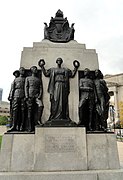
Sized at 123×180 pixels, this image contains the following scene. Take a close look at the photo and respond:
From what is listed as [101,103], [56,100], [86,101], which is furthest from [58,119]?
[101,103]

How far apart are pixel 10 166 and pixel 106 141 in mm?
4105

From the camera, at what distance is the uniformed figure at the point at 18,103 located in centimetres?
823

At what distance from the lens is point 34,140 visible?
24.7 feet

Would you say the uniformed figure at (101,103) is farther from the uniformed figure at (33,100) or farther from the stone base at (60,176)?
the uniformed figure at (33,100)

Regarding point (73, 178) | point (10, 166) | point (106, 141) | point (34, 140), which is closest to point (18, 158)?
point (10, 166)

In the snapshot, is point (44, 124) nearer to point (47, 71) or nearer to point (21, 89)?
point (21, 89)

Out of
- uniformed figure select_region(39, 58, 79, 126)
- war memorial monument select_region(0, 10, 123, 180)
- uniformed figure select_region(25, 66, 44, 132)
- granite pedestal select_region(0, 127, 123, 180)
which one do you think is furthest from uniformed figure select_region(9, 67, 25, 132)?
uniformed figure select_region(39, 58, 79, 126)

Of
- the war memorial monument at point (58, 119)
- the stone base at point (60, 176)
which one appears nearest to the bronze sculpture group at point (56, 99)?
the war memorial monument at point (58, 119)

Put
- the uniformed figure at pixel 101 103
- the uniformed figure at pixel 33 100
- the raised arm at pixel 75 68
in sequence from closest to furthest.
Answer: the uniformed figure at pixel 33 100
the uniformed figure at pixel 101 103
the raised arm at pixel 75 68

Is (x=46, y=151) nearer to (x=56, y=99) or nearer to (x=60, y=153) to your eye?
(x=60, y=153)

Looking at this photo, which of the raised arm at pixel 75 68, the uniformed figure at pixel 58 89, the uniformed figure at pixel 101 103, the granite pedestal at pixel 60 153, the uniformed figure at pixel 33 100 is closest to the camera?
the granite pedestal at pixel 60 153

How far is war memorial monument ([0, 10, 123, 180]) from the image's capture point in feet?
23.5

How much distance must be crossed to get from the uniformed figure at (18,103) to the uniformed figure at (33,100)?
27cm

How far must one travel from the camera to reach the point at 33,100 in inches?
330
